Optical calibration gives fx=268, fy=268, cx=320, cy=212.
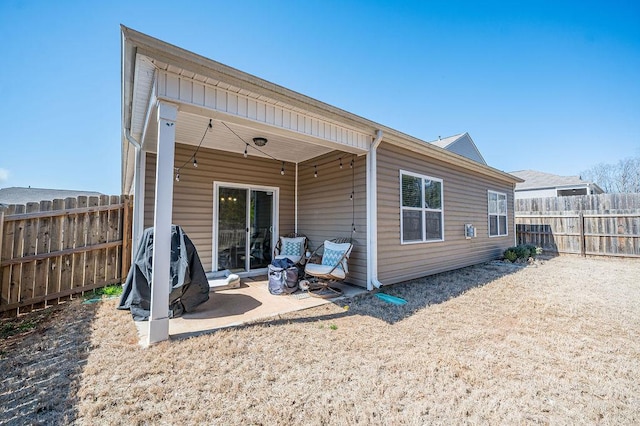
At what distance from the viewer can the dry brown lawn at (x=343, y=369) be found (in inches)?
68.5

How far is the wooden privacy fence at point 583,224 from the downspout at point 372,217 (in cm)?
889

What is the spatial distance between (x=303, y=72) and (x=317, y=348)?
7.00 m

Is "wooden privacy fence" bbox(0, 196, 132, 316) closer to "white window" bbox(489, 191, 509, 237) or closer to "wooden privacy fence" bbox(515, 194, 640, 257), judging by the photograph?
"white window" bbox(489, 191, 509, 237)

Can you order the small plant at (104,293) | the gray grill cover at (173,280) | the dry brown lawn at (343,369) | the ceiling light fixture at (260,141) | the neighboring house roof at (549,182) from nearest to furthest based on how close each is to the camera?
the dry brown lawn at (343,369) < the gray grill cover at (173,280) < the small plant at (104,293) < the ceiling light fixture at (260,141) < the neighboring house roof at (549,182)

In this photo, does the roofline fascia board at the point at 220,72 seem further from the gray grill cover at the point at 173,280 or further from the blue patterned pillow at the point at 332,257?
the blue patterned pillow at the point at 332,257

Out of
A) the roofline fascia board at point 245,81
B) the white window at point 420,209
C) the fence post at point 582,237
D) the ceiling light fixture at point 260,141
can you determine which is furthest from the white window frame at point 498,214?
the ceiling light fixture at point 260,141

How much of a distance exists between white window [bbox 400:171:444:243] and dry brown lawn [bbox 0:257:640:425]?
2.06m

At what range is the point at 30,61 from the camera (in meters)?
6.15

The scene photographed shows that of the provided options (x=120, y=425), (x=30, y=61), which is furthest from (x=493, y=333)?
(x=30, y=61)

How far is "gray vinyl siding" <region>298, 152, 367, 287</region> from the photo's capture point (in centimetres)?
493

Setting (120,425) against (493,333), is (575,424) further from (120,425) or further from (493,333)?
(120,425)

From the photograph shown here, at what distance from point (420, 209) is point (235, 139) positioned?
13.3 feet

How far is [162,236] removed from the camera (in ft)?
8.91

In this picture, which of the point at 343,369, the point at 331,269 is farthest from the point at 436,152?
the point at 343,369
